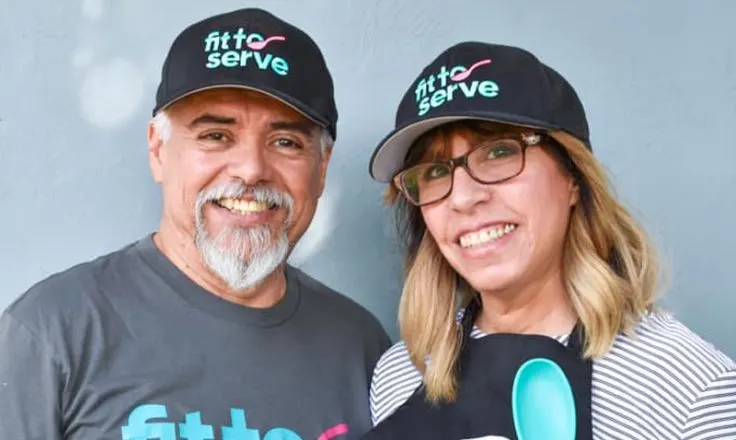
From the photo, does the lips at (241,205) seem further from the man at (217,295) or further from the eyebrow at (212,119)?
the eyebrow at (212,119)

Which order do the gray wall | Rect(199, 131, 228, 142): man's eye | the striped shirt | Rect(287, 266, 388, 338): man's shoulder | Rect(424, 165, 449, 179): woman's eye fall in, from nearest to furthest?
the striped shirt → Rect(424, 165, 449, 179): woman's eye → Rect(199, 131, 228, 142): man's eye → Rect(287, 266, 388, 338): man's shoulder → the gray wall

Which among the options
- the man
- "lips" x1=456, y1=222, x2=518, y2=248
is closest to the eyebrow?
the man

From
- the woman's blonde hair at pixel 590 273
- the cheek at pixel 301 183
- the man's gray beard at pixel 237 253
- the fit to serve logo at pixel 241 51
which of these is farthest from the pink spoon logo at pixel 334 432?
the fit to serve logo at pixel 241 51

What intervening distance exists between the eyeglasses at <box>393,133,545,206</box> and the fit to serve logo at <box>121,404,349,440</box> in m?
0.47

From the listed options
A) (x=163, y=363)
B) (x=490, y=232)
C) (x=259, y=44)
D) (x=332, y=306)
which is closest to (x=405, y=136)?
(x=490, y=232)

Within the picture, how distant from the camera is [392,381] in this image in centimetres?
168

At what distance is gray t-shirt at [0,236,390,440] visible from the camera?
1.45m

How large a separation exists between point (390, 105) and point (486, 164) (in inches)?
25.8

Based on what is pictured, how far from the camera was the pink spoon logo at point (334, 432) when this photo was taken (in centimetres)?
159

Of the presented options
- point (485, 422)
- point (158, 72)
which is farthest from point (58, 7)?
point (485, 422)

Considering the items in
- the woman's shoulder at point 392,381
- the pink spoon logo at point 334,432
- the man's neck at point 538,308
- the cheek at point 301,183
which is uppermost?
the cheek at point 301,183

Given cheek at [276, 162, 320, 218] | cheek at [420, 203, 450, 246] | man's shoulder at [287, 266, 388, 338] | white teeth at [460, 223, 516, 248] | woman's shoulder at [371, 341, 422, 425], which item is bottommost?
woman's shoulder at [371, 341, 422, 425]

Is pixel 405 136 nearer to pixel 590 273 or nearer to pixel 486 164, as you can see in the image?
pixel 486 164

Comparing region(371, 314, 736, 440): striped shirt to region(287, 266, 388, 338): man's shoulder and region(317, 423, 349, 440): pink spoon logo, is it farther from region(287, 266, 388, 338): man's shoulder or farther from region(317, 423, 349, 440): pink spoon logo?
region(287, 266, 388, 338): man's shoulder
